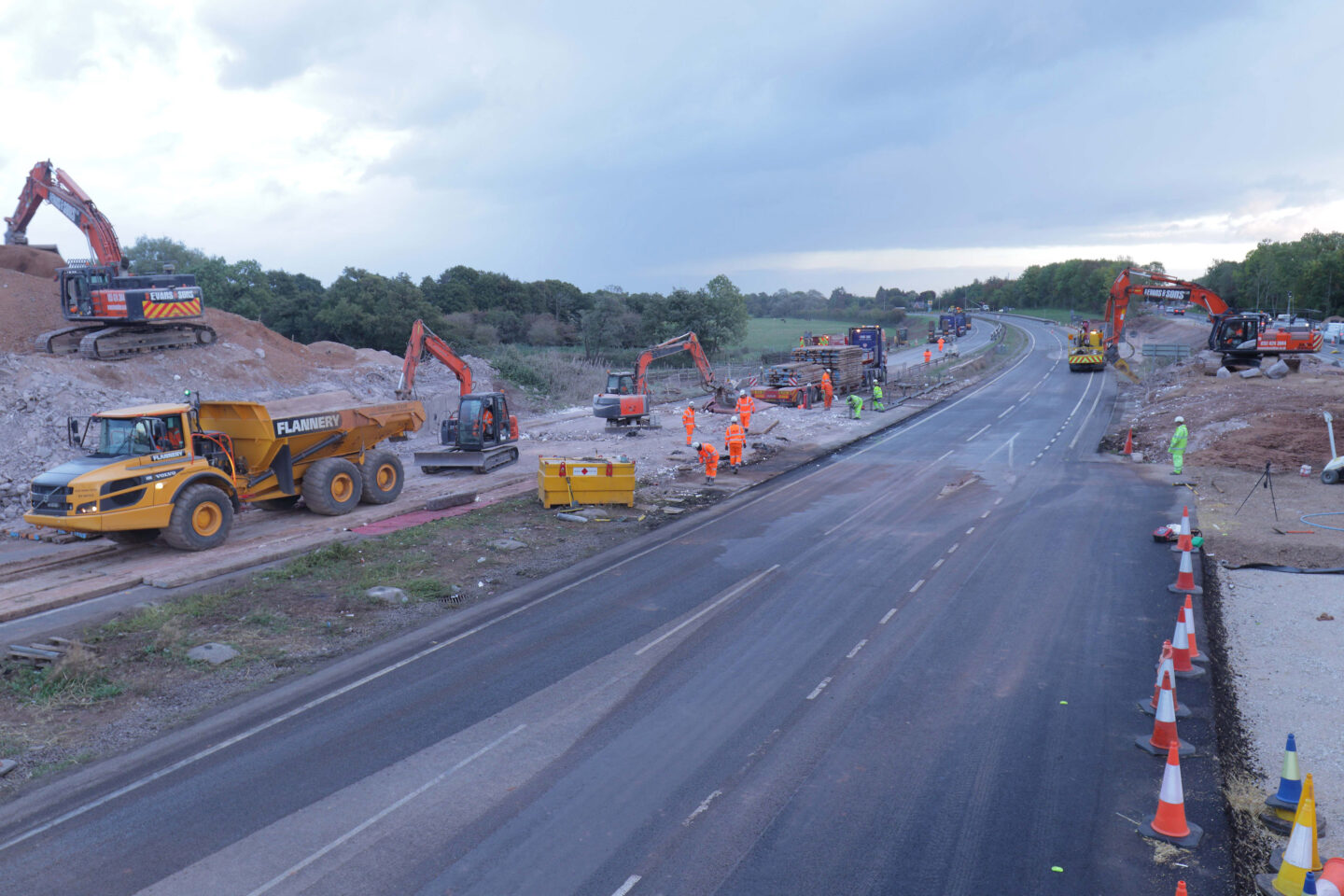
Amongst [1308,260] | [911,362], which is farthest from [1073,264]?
[911,362]

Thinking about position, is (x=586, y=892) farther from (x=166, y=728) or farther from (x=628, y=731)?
(x=166, y=728)

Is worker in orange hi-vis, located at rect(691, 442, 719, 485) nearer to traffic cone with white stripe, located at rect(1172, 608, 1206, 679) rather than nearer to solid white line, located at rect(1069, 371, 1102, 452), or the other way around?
solid white line, located at rect(1069, 371, 1102, 452)

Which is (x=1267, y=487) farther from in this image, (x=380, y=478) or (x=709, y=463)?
(x=380, y=478)

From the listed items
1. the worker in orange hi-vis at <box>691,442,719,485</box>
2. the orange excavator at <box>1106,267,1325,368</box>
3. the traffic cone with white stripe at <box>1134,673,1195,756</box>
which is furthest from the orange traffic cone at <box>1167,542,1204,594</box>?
the orange excavator at <box>1106,267,1325,368</box>

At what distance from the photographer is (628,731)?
8.74 metres

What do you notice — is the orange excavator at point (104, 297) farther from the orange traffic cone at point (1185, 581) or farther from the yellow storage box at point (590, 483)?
the orange traffic cone at point (1185, 581)

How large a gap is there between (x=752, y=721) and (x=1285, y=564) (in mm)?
10379

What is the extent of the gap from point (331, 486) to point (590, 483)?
5.58 metres

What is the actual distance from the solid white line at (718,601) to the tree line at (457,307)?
1501 inches

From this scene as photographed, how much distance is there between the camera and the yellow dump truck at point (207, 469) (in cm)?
1438

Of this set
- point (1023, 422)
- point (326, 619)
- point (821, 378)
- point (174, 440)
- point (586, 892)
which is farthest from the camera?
point (821, 378)

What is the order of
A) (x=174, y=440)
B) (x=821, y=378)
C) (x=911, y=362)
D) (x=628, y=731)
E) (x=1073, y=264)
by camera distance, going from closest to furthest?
(x=628, y=731)
(x=174, y=440)
(x=821, y=378)
(x=911, y=362)
(x=1073, y=264)

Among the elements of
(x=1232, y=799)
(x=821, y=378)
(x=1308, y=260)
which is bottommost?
(x=1232, y=799)

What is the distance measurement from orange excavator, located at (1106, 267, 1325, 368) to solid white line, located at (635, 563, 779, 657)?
36296mm
